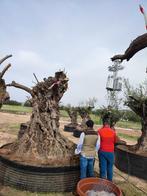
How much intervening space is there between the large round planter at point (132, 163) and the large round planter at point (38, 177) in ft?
10.5

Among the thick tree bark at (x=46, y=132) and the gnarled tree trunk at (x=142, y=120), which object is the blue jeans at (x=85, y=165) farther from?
the gnarled tree trunk at (x=142, y=120)

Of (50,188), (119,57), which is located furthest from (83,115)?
(50,188)

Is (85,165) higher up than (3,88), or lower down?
lower down

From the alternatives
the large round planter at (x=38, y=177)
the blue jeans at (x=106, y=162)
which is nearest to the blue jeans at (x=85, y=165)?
the large round planter at (x=38, y=177)

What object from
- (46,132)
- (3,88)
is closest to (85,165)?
(46,132)

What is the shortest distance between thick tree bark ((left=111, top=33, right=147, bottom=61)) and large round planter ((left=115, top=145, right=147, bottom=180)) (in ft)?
11.1

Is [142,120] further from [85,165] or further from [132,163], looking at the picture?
[85,165]

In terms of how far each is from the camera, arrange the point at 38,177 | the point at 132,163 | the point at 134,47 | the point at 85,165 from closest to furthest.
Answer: the point at 38,177, the point at 85,165, the point at 134,47, the point at 132,163

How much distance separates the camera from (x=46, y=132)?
7.89m

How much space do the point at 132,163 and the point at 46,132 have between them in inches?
138

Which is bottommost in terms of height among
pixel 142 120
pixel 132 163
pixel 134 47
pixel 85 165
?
pixel 132 163

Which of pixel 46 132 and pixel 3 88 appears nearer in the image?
pixel 3 88

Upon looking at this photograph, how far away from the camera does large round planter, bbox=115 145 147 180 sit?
30.0 ft

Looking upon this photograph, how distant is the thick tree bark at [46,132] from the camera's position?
7.67 metres
